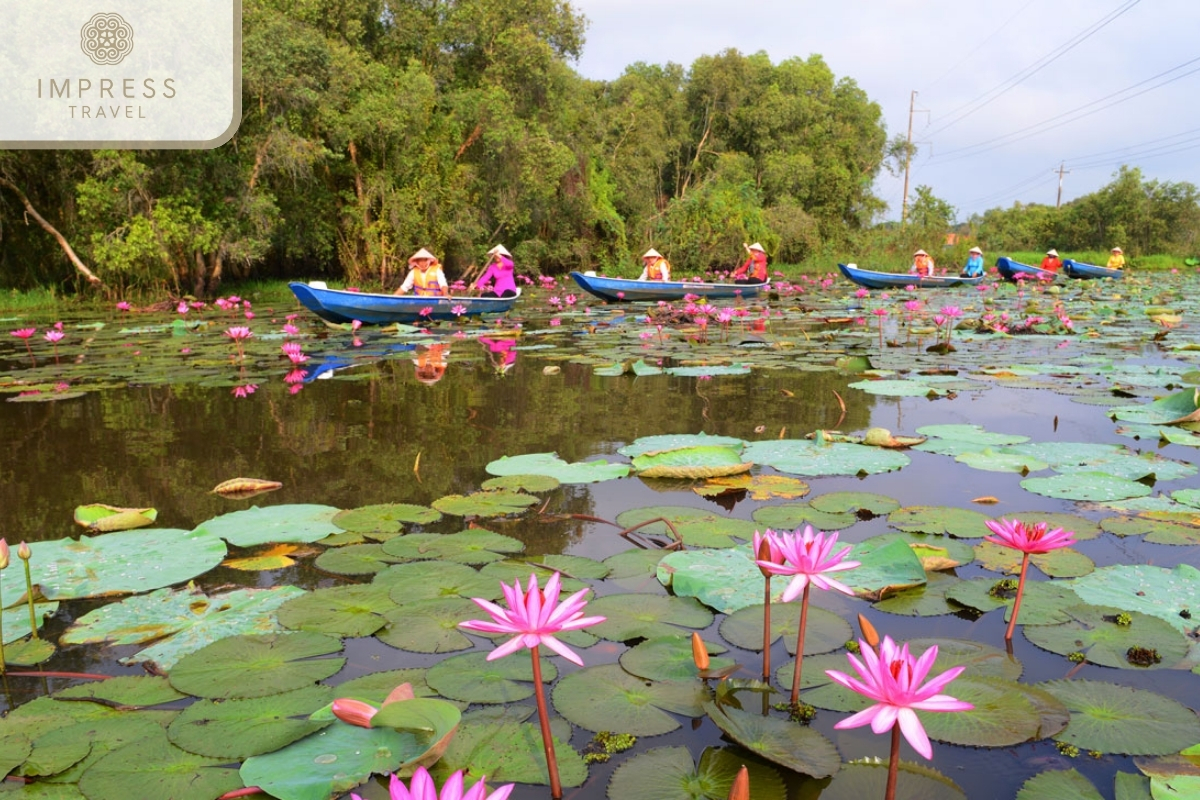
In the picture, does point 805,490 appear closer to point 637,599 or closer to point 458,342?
point 637,599

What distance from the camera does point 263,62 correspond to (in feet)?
36.3

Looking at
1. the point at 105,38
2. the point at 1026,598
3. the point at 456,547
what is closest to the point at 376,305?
the point at 105,38

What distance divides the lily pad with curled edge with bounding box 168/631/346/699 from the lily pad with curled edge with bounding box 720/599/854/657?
671 millimetres

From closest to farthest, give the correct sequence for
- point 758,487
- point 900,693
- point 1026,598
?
1. point 900,693
2. point 1026,598
3. point 758,487

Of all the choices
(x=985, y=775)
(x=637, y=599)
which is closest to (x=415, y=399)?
(x=637, y=599)

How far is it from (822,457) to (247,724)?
1905 millimetres

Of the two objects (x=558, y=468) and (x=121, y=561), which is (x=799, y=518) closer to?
(x=558, y=468)

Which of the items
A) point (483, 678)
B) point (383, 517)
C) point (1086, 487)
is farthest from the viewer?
point (1086, 487)

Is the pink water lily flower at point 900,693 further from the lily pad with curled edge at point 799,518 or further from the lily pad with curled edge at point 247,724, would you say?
the lily pad with curled edge at point 799,518

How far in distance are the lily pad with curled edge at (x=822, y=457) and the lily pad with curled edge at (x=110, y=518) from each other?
175 cm

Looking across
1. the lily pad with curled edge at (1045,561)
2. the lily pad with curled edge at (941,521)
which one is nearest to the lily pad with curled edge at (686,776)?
the lily pad with curled edge at (1045,561)

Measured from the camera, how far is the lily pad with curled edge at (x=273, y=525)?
1.89 meters

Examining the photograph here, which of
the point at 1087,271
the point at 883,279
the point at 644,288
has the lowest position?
the point at 644,288

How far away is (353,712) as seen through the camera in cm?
104
